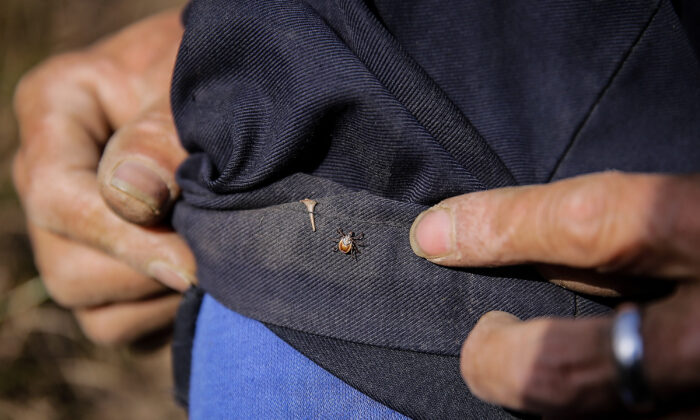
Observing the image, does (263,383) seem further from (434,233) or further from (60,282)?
(60,282)

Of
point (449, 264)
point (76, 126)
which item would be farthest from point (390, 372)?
point (76, 126)

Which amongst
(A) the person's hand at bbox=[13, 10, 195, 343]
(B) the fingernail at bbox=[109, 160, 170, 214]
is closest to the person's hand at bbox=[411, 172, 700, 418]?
(B) the fingernail at bbox=[109, 160, 170, 214]

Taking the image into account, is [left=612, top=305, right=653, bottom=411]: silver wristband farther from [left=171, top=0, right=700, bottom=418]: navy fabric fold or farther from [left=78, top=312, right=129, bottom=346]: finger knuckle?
[left=78, top=312, right=129, bottom=346]: finger knuckle

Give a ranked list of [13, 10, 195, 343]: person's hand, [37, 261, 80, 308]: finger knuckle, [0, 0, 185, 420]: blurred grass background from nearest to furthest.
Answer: [13, 10, 195, 343]: person's hand, [37, 261, 80, 308]: finger knuckle, [0, 0, 185, 420]: blurred grass background

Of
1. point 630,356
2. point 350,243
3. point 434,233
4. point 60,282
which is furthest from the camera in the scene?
point 60,282

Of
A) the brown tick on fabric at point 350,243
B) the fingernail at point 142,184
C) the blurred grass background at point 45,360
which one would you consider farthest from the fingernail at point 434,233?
the blurred grass background at point 45,360

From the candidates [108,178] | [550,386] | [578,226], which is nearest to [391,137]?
[578,226]
